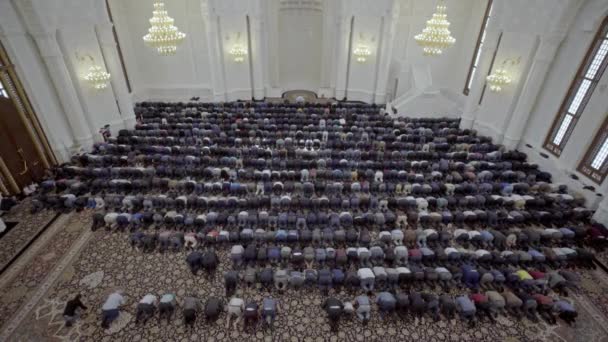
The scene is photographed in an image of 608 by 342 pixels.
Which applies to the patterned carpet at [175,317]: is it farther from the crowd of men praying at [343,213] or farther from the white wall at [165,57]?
the white wall at [165,57]

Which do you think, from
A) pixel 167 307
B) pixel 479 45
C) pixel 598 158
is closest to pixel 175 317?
pixel 167 307

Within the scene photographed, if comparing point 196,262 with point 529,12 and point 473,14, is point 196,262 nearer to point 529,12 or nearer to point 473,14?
point 529,12

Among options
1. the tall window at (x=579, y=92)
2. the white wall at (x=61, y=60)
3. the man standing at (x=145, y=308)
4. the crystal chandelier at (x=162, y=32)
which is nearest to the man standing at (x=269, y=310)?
the man standing at (x=145, y=308)

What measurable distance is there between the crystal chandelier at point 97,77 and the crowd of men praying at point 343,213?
8.37 ft

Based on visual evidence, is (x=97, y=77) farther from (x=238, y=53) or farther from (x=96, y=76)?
(x=238, y=53)

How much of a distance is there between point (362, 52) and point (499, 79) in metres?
8.61

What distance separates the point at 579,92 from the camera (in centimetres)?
1283

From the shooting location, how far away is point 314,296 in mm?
8602

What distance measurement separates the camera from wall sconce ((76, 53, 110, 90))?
14.8m

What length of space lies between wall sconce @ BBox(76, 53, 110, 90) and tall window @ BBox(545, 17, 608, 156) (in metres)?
20.1

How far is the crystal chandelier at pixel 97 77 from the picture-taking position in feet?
48.6

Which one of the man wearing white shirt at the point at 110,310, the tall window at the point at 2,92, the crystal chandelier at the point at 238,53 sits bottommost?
the man wearing white shirt at the point at 110,310

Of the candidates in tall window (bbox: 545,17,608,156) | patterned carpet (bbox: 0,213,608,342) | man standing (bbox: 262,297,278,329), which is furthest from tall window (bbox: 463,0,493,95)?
man standing (bbox: 262,297,278,329)

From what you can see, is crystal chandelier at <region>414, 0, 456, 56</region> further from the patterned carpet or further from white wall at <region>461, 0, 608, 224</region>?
the patterned carpet
